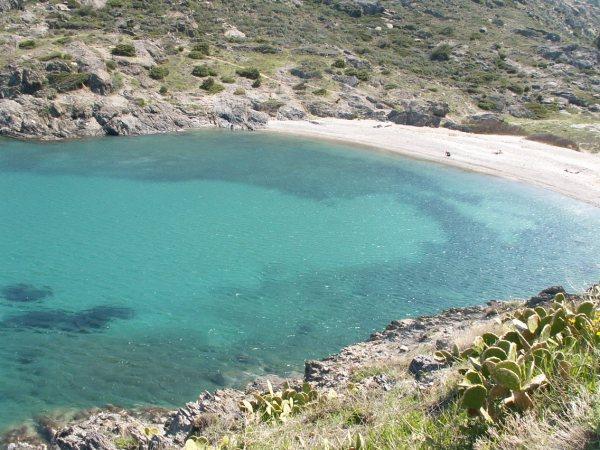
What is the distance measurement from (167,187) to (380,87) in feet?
153

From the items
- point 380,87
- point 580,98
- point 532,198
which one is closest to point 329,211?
point 532,198

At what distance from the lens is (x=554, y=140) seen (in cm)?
5941

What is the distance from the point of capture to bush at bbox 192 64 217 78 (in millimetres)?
70312

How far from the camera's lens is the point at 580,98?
8025 centimetres

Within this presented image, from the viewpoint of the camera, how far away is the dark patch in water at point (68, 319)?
66.0ft

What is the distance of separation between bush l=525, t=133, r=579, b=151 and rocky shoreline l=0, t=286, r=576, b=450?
44569 mm

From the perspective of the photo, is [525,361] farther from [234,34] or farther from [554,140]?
[234,34]

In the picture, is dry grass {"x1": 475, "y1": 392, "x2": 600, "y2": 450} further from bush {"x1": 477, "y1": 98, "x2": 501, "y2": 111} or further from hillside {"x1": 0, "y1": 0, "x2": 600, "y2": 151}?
bush {"x1": 477, "y1": 98, "x2": 501, "y2": 111}

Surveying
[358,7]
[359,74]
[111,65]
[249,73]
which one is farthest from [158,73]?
[358,7]

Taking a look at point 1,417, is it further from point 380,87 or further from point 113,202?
point 380,87

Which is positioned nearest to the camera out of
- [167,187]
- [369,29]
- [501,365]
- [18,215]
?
[501,365]

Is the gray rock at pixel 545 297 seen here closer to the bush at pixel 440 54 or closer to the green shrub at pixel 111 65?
the green shrub at pixel 111 65

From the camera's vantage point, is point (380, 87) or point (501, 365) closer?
point (501, 365)

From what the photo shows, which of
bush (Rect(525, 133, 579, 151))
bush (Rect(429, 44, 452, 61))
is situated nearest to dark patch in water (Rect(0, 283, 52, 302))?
bush (Rect(525, 133, 579, 151))
